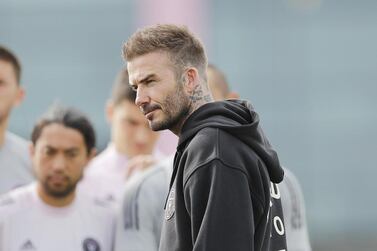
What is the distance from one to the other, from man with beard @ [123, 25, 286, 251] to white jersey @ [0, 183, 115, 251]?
5.93ft

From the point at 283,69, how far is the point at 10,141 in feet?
65.5

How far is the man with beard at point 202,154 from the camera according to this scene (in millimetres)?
3406

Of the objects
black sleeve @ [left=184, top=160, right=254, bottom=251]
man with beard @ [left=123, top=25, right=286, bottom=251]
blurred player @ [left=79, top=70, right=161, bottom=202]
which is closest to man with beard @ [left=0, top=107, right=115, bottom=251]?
blurred player @ [left=79, top=70, right=161, bottom=202]

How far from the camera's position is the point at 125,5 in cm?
2670

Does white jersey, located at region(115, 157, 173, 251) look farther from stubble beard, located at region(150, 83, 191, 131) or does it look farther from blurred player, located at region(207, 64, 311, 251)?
stubble beard, located at region(150, 83, 191, 131)

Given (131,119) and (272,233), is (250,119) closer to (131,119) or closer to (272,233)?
(272,233)

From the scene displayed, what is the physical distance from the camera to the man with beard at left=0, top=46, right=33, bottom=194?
599cm

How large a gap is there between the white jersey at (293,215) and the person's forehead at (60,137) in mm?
1052

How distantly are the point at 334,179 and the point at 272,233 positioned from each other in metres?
21.9

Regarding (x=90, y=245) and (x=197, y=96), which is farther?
(x=90, y=245)

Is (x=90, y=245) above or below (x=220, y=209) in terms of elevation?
below

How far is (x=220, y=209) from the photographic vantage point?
3.40 meters

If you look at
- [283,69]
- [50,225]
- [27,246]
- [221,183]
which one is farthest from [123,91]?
[283,69]

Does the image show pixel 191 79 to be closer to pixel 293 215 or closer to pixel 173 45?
pixel 173 45
